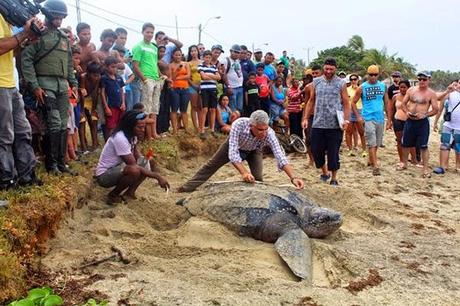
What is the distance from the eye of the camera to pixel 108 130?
19.2 feet

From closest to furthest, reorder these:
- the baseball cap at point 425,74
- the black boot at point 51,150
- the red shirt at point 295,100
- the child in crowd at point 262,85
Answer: the black boot at point 51,150
the baseball cap at point 425,74
the red shirt at point 295,100
the child in crowd at point 262,85

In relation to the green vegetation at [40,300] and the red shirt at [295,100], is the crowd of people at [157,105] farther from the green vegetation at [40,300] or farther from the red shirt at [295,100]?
the green vegetation at [40,300]

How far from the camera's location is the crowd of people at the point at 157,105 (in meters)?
4.14

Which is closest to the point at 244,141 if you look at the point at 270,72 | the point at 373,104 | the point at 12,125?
the point at 12,125

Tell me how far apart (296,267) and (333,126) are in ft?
8.90

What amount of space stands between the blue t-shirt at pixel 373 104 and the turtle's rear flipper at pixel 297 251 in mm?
3746

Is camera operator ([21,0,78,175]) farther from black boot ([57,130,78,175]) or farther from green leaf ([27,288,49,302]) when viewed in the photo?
green leaf ([27,288,49,302])

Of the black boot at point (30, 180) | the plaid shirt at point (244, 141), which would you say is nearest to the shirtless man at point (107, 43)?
the plaid shirt at point (244, 141)

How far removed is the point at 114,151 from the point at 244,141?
127 centimetres

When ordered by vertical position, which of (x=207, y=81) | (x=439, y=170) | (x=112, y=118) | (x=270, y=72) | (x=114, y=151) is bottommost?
(x=439, y=170)

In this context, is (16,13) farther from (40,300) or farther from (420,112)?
(420,112)

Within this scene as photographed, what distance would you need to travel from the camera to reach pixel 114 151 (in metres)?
4.50

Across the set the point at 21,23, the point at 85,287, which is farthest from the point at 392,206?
the point at 21,23

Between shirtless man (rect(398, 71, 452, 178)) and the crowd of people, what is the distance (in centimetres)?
2
